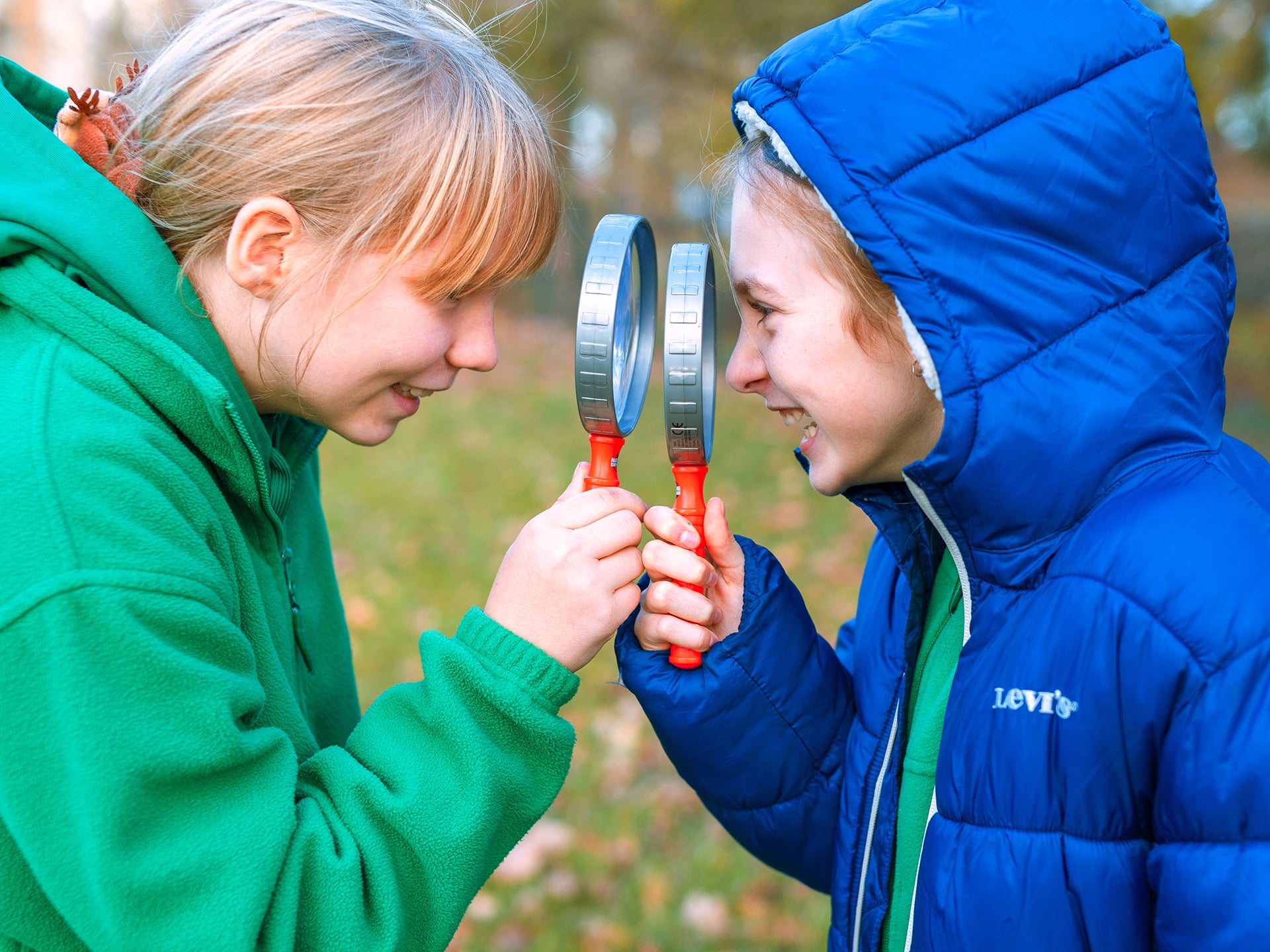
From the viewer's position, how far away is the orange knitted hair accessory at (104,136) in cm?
165

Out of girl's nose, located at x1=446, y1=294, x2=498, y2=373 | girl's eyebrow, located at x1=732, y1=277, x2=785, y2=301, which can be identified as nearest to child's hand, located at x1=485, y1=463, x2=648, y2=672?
girl's nose, located at x1=446, y1=294, x2=498, y2=373

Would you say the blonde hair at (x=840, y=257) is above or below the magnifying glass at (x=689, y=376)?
above

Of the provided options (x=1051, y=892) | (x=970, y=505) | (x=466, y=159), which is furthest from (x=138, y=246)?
(x=1051, y=892)

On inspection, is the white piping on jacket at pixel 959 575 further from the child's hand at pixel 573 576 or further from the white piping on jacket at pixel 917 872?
the child's hand at pixel 573 576

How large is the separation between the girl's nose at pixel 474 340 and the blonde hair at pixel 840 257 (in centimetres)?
50

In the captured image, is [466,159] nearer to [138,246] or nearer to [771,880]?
[138,246]

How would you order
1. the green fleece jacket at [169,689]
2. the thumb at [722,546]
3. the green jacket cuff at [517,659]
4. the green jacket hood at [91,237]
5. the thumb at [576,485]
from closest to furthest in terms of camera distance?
the green fleece jacket at [169,689]
the green jacket hood at [91,237]
the green jacket cuff at [517,659]
the thumb at [576,485]
the thumb at [722,546]

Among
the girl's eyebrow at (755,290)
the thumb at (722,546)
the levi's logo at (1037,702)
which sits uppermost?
the girl's eyebrow at (755,290)

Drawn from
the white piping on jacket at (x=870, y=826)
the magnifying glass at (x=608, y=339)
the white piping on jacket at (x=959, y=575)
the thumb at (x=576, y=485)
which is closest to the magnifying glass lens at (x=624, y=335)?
the magnifying glass at (x=608, y=339)

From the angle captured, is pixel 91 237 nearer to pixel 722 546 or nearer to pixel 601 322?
pixel 601 322

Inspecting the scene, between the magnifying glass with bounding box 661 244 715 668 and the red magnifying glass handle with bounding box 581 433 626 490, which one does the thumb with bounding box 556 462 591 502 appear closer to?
the red magnifying glass handle with bounding box 581 433 626 490

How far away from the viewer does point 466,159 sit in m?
1.67

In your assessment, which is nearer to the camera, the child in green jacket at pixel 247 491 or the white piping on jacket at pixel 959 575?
the child in green jacket at pixel 247 491

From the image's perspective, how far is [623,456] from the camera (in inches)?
307
